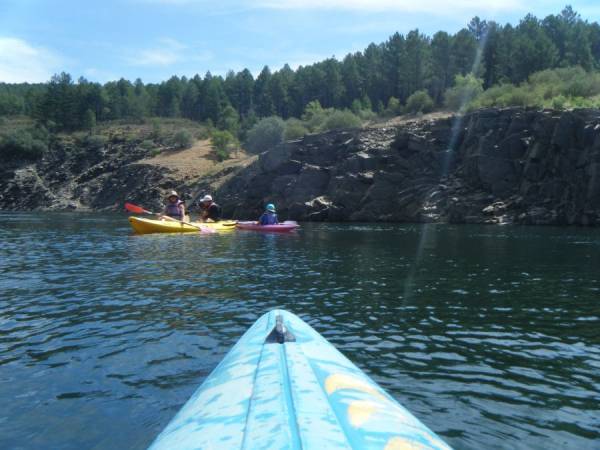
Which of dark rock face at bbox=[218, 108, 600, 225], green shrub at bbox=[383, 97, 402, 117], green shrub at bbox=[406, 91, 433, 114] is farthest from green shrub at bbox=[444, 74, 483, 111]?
dark rock face at bbox=[218, 108, 600, 225]

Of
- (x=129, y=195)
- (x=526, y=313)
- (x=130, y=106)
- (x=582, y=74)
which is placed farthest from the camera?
(x=130, y=106)

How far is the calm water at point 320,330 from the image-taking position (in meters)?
5.89

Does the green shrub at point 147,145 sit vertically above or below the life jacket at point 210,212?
above

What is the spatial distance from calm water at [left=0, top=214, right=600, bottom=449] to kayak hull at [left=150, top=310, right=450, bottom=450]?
1.35 metres

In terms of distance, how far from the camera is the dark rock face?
4047 cm

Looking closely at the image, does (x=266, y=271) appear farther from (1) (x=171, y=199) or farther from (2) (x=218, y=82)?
(2) (x=218, y=82)

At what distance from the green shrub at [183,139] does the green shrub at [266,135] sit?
15117mm

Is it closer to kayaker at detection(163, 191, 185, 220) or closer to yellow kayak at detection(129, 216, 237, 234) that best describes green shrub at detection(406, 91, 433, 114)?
kayaker at detection(163, 191, 185, 220)

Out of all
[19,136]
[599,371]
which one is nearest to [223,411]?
[599,371]

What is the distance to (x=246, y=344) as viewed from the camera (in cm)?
629

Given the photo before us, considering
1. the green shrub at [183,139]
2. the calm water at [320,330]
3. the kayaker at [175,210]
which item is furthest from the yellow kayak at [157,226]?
the green shrub at [183,139]

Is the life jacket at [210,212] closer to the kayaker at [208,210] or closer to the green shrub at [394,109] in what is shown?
the kayaker at [208,210]

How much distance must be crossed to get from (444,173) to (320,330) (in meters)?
42.3

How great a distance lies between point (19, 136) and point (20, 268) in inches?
3495
